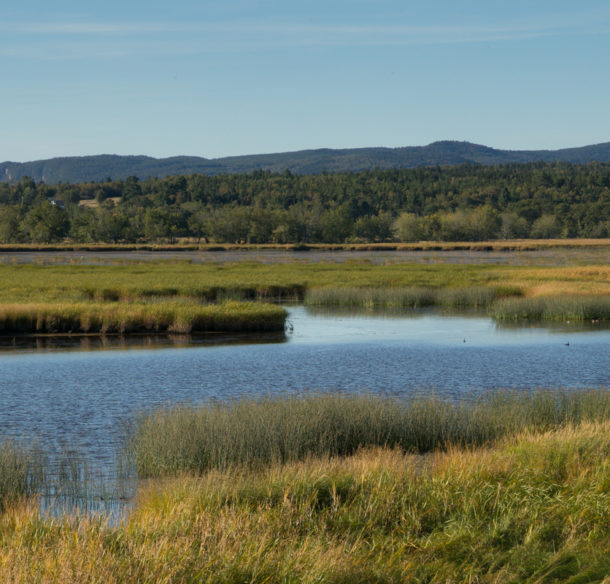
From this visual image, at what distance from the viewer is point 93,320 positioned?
37.6m

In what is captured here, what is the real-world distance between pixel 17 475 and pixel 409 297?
40.9m

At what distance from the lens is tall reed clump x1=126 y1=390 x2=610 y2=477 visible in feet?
45.6

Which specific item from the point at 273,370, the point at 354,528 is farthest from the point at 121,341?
the point at 354,528

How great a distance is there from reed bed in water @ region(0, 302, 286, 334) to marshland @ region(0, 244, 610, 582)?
245 mm

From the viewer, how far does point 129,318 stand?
37.9 meters

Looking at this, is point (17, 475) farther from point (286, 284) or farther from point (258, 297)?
point (286, 284)

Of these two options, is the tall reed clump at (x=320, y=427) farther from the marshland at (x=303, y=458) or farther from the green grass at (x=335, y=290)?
the green grass at (x=335, y=290)

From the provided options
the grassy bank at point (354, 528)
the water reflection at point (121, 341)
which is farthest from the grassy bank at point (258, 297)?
the grassy bank at point (354, 528)

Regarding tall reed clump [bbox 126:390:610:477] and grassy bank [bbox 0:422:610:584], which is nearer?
grassy bank [bbox 0:422:610:584]

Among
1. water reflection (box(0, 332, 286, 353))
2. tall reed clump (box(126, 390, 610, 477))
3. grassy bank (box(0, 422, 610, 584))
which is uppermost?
grassy bank (box(0, 422, 610, 584))

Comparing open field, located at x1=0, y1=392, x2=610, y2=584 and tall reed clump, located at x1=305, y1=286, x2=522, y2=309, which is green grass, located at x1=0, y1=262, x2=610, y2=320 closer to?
tall reed clump, located at x1=305, y1=286, x2=522, y2=309

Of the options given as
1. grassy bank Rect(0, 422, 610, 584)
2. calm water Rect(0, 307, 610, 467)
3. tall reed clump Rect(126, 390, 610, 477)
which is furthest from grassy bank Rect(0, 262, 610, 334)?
grassy bank Rect(0, 422, 610, 584)

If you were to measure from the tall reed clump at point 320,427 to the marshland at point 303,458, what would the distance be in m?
0.05

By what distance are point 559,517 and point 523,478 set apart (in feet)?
3.99
